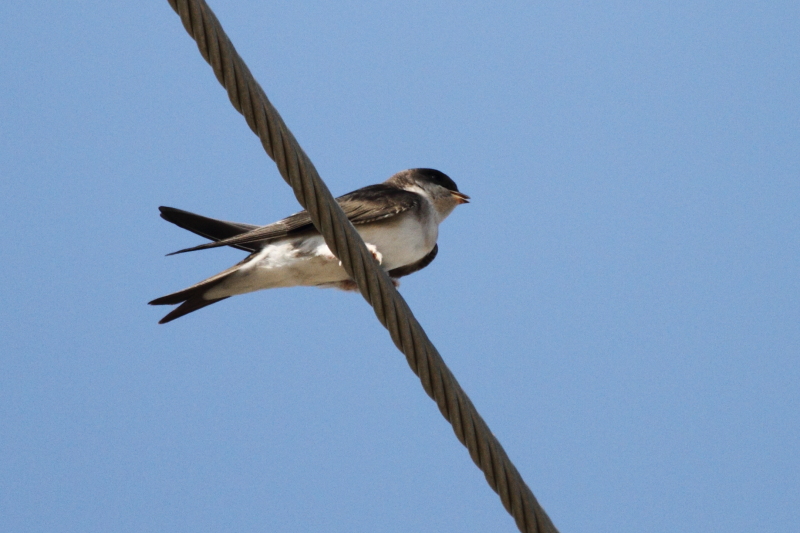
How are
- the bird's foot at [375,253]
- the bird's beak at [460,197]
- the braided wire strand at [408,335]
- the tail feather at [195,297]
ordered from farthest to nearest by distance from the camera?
the bird's beak at [460,197] → the bird's foot at [375,253] → the tail feather at [195,297] → the braided wire strand at [408,335]

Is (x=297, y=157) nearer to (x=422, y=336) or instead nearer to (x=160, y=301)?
(x=422, y=336)

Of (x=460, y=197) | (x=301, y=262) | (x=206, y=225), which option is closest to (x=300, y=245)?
(x=301, y=262)

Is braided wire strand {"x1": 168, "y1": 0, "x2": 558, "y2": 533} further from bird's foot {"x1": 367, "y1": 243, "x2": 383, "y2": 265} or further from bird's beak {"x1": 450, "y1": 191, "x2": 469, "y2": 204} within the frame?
bird's beak {"x1": 450, "y1": 191, "x2": 469, "y2": 204}

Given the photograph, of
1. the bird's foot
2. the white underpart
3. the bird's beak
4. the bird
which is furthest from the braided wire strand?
the bird's beak

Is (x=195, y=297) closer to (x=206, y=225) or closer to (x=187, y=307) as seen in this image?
(x=187, y=307)

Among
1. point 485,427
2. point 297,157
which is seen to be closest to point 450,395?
point 485,427

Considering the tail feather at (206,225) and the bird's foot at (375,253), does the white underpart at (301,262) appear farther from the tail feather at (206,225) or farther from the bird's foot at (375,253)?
the tail feather at (206,225)

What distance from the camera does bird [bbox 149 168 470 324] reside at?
5727 mm

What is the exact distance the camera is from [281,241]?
585 cm

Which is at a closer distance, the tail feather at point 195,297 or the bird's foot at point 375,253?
the tail feather at point 195,297

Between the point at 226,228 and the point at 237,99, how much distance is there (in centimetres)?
287

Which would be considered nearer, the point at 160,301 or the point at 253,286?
the point at 160,301

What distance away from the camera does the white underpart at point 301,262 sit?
5.74m

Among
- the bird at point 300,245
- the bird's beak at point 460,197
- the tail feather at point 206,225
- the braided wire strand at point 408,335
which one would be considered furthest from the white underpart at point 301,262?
the braided wire strand at point 408,335
